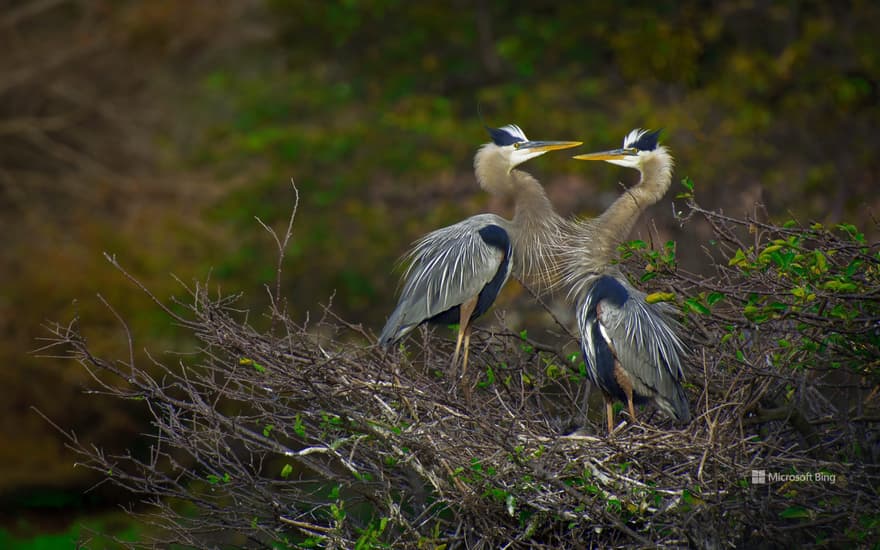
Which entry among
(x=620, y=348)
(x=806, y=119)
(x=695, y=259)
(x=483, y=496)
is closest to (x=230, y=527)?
(x=483, y=496)

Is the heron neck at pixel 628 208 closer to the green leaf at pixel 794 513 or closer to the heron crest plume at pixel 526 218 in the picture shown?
the heron crest plume at pixel 526 218

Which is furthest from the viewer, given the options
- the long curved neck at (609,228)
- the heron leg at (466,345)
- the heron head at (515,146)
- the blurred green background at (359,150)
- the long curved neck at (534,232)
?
the blurred green background at (359,150)

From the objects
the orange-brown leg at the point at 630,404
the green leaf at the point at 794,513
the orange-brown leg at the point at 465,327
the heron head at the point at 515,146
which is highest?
the heron head at the point at 515,146

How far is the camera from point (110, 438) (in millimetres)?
12898

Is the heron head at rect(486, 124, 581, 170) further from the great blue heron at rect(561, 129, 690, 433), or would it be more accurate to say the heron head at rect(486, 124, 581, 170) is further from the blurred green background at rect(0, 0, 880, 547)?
the blurred green background at rect(0, 0, 880, 547)

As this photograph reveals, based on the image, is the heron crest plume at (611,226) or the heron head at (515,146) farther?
the heron head at (515,146)

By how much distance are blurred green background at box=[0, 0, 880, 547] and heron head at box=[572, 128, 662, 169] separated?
3656 millimetres

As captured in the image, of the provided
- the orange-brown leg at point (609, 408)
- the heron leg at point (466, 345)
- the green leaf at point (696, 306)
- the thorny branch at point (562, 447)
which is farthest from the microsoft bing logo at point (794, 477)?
the heron leg at point (466, 345)

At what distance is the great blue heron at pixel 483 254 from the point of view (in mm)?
5395

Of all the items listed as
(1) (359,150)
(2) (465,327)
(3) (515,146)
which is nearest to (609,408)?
(2) (465,327)

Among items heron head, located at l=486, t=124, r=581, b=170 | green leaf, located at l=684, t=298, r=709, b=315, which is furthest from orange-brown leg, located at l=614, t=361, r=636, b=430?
heron head, located at l=486, t=124, r=581, b=170

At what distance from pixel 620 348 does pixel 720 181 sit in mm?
5676

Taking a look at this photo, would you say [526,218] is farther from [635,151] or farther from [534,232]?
[635,151]

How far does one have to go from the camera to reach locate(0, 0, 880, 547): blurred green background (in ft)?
36.1
